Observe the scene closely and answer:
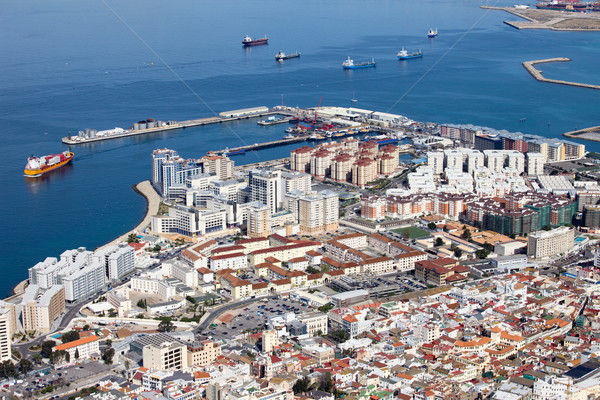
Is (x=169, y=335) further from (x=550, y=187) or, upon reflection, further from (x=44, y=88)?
(x=44, y=88)

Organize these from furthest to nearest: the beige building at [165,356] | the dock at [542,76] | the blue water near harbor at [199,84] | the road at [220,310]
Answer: the dock at [542,76]
the blue water near harbor at [199,84]
the road at [220,310]
the beige building at [165,356]

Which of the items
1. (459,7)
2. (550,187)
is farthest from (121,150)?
(459,7)

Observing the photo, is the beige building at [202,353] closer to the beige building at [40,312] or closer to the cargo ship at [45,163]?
the beige building at [40,312]

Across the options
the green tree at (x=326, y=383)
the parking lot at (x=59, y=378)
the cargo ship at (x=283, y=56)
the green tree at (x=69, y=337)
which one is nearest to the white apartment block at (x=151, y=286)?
the green tree at (x=69, y=337)

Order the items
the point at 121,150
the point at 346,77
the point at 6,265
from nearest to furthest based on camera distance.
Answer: the point at 6,265
the point at 121,150
the point at 346,77

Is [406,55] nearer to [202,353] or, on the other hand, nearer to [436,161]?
[436,161]
